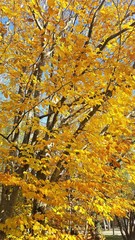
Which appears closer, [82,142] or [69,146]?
[69,146]

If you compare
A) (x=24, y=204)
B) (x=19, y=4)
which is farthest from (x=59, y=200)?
(x=19, y=4)

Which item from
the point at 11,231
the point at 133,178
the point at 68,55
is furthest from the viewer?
the point at 133,178

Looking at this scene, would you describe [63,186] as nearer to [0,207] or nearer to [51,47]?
[0,207]

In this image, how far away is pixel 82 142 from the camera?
4363mm

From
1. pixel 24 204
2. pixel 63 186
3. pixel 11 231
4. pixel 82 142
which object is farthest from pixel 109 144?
pixel 24 204

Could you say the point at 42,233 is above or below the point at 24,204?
below

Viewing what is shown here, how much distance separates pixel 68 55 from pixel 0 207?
128 inches

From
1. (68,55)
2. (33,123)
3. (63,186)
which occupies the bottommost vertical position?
(63,186)

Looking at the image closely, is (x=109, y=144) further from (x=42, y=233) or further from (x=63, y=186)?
(x=42, y=233)

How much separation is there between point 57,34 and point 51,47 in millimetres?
314

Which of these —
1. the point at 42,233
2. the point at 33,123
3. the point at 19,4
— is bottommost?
the point at 42,233

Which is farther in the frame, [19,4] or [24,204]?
[24,204]

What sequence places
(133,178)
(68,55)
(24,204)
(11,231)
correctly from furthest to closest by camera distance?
(24,204) < (133,178) < (11,231) < (68,55)

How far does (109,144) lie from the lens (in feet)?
12.9
